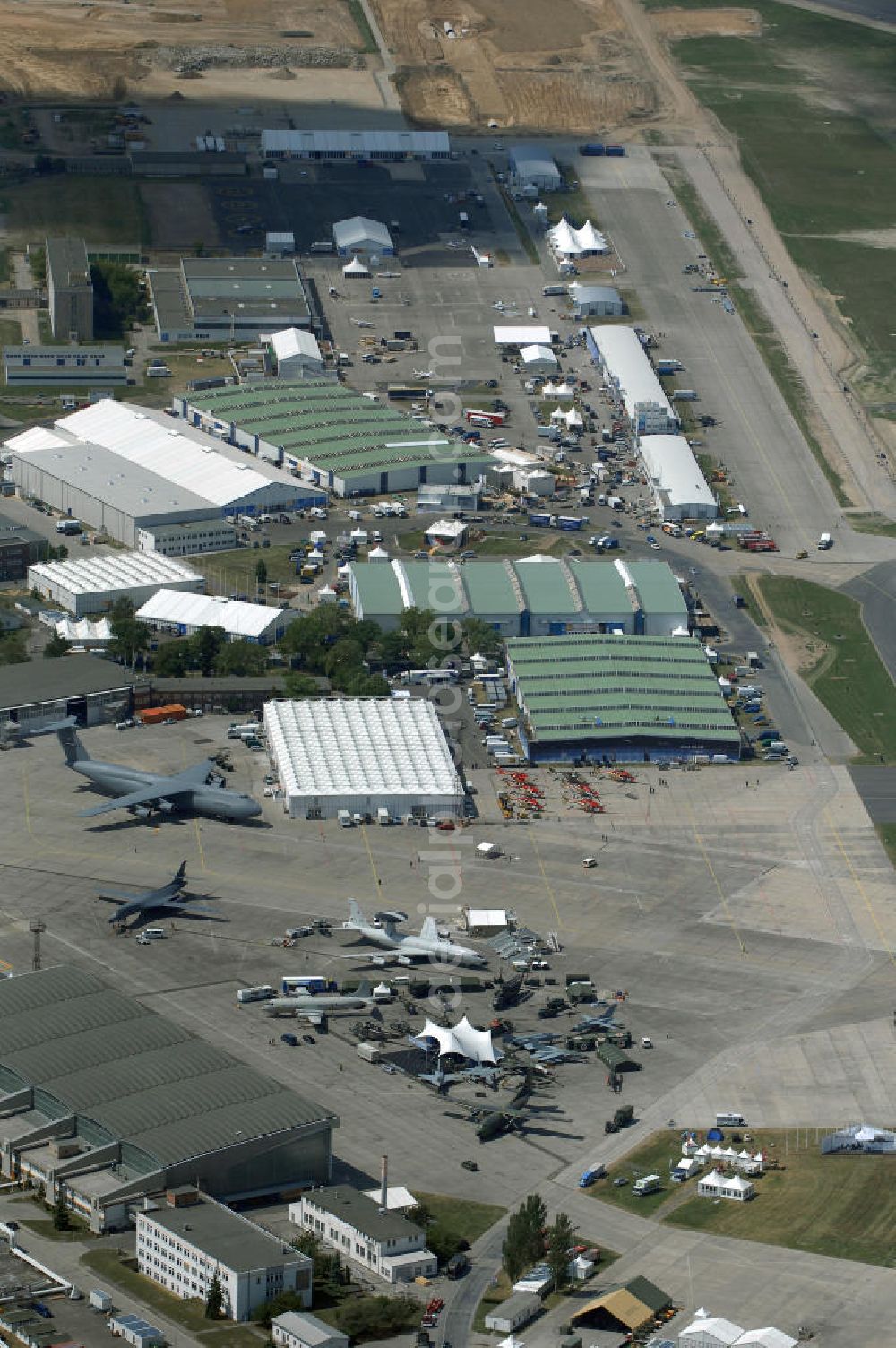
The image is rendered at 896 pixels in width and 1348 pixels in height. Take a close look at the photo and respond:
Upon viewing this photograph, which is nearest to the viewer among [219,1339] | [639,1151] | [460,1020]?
[219,1339]

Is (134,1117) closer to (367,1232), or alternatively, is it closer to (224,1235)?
(224,1235)

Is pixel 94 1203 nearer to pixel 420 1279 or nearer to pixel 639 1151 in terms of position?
pixel 420 1279

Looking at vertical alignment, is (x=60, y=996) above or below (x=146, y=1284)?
above

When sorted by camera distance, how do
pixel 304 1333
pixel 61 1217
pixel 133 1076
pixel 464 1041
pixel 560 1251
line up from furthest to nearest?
pixel 464 1041
pixel 133 1076
pixel 61 1217
pixel 560 1251
pixel 304 1333

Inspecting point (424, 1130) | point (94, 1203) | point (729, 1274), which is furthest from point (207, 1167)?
point (729, 1274)

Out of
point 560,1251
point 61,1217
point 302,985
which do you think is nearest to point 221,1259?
point 61,1217

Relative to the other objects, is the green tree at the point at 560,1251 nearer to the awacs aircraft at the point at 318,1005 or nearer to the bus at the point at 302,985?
the awacs aircraft at the point at 318,1005
